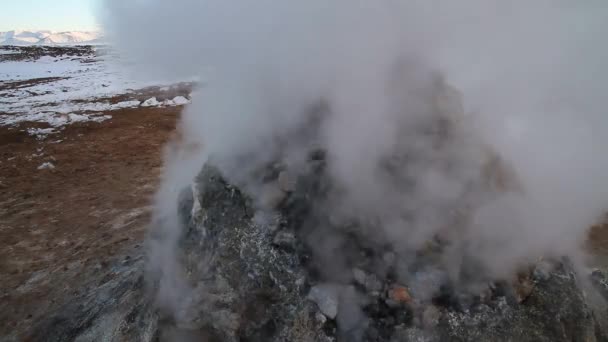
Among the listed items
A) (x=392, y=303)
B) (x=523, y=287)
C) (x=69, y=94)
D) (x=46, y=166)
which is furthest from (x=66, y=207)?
(x=69, y=94)

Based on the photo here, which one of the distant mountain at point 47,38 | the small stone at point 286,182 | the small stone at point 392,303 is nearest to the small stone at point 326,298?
the small stone at point 392,303

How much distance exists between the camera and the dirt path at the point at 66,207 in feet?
14.8

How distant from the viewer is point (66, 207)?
22.0 ft

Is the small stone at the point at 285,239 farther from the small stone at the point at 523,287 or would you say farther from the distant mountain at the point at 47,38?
the distant mountain at the point at 47,38

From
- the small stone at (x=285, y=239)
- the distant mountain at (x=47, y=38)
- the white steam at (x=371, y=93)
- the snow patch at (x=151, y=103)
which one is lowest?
the distant mountain at (x=47, y=38)

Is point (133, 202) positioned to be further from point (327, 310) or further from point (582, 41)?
point (582, 41)

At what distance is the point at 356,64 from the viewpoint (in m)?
2.80

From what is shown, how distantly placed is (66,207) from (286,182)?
554 cm

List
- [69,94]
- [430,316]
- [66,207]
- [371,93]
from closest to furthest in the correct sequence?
[430,316] < [371,93] < [66,207] < [69,94]

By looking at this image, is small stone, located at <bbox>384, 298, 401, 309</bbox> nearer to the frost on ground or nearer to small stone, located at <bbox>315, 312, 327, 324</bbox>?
small stone, located at <bbox>315, 312, 327, 324</bbox>

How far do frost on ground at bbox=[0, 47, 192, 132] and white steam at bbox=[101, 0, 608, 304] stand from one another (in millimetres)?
7845

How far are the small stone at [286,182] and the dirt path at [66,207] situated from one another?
9.80ft

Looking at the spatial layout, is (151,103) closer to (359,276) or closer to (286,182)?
(286,182)

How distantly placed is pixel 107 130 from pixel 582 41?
11834mm
